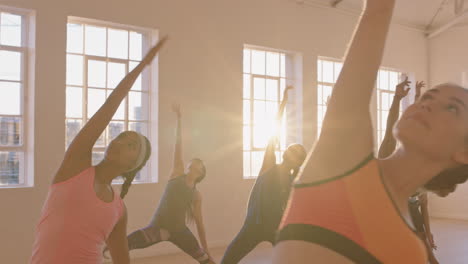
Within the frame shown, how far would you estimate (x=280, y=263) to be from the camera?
807mm

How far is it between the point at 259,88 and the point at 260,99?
0.61ft

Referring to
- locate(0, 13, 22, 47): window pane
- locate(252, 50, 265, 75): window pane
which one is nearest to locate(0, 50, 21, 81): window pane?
locate(0, 13, 22, 47): window pane

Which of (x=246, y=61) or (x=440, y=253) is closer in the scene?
(x=440, y=253)

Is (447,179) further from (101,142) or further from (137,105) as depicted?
(137,105)

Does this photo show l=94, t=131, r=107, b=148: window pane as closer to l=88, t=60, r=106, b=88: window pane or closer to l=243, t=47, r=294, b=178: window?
l=88, t=60, r=106, b=88: window pane

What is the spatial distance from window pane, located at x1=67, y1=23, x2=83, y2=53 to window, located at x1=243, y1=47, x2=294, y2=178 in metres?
2.75

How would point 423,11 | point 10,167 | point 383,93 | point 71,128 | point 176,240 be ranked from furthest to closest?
1. point 383,93
2. point 423,11
3. point 71,128
4. point 10,167
5. point 176,240

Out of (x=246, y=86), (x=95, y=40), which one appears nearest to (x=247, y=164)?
(x=246, y=86)

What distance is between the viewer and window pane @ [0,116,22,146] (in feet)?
19.0

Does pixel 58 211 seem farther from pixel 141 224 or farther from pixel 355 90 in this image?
pixel 141 224

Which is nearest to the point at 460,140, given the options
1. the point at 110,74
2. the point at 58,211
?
the point at 58,211

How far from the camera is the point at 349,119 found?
0.80 meters

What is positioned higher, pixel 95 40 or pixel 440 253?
pixel 95 40

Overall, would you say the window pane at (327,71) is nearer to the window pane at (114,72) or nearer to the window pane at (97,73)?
the window pane at (114,72)
